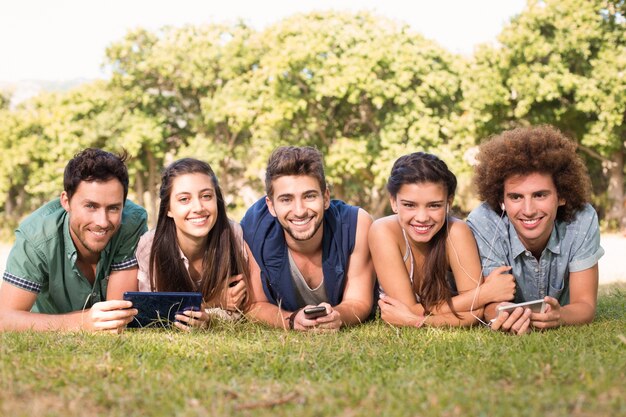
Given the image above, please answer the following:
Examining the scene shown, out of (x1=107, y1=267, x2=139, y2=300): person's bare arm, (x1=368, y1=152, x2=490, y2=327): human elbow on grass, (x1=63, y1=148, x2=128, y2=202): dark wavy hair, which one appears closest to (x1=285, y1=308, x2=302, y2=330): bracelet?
(x1=368, y1=152, x2=490, y2=327): human elbow on grass

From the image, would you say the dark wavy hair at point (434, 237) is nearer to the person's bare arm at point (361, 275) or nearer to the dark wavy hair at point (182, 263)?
the person's bare arm at point (361, 275)

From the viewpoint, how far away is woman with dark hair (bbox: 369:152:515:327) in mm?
5621

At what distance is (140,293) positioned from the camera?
5.40 metres

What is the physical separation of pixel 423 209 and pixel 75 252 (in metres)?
2.77

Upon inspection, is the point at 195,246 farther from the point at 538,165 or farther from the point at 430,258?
the point at 538,165

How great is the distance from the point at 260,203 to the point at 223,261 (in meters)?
0.67

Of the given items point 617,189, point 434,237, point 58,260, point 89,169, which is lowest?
point 58,260

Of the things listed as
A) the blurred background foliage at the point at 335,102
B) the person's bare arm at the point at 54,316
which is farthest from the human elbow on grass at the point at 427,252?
the blurred background foliage at the point at 335,102

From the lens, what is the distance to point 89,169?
569 cm

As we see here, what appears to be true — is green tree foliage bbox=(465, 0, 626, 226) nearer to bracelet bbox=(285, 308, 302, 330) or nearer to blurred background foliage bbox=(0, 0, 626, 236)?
blurred background foliage bbox=(0, 0, 626, 236)

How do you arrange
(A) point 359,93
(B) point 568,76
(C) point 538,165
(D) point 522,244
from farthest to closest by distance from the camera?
(A) point 359,93 < (B) point 568,76 < (D) point 522,244 < (C) point 538,165

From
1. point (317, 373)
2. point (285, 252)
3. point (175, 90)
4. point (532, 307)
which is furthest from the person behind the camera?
point (175, 90)

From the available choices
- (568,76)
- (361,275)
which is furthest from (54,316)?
(568,76)

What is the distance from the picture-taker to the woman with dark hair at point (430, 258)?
562cm
